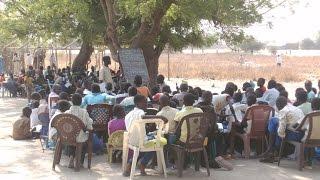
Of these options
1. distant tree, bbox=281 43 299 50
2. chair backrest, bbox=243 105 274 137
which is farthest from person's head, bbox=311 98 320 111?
distant tree, bbox=281 43 299 50

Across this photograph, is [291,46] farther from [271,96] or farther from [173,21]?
[271,96]

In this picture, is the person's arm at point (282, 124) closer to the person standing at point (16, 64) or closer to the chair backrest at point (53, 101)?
the chair backrest at point (53, 101)

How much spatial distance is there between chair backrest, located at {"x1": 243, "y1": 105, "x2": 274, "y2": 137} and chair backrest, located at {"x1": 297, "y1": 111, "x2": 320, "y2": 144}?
98 centimetres

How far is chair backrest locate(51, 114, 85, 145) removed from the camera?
27.0 ft

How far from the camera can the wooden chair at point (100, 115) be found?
945 cm

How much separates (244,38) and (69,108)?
8209 millimetres

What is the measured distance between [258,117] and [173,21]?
29.6ft

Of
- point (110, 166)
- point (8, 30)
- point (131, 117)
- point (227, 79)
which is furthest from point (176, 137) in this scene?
point (227, 79)

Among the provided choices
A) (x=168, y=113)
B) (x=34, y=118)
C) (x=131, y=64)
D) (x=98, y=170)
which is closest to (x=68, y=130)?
(x=98, y=170)

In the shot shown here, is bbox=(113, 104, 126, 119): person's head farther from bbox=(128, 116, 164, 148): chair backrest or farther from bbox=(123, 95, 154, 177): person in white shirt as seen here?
bbox=(128, 116, 164, 148): chair backrest

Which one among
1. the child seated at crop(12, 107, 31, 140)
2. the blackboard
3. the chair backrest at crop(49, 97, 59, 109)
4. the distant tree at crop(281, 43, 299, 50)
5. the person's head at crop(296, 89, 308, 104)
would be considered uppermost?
the distant tree at crop(281, 43, 299, 50)

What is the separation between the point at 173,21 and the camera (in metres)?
17.7

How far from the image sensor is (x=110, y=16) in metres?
14.3

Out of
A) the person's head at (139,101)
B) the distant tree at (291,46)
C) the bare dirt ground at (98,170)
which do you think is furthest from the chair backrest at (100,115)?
the distant tree at (291,46)
